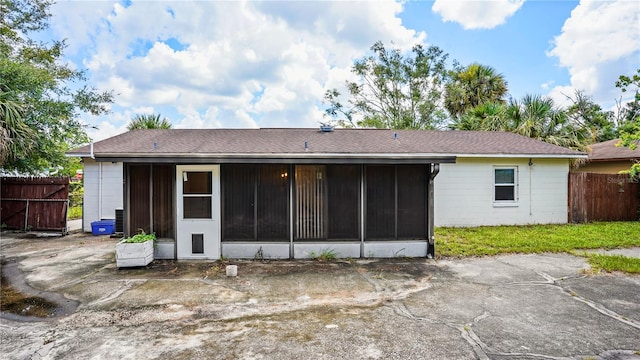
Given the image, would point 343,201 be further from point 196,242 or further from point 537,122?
point 537,122

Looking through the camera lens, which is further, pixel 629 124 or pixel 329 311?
pixel 629 124

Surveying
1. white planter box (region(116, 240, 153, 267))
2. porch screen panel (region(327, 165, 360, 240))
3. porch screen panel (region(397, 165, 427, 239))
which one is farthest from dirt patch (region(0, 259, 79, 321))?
porch screen panel (region(397, 165, 427, 239))

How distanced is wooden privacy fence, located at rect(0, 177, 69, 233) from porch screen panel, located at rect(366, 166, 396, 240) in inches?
367

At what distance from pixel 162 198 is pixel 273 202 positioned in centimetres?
235

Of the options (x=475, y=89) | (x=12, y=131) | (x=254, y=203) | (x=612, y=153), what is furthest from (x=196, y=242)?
(x=475, y=89)

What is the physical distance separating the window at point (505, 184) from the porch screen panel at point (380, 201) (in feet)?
17.6

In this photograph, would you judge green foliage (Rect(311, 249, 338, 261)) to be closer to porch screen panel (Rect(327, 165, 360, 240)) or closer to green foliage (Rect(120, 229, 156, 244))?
porch screen panel (Rect(327, 165, 360, 240))

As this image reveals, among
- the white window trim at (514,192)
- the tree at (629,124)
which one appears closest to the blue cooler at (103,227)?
the white window trim at (514,192)

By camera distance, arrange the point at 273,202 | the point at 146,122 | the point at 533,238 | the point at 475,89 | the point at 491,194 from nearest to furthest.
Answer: the point at 273,202
the point at 533,238
the point at 491,194
the point at 146,122
the point at 475,89

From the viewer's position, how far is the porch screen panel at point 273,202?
6.37m

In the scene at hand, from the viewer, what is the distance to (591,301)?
421 centimetres

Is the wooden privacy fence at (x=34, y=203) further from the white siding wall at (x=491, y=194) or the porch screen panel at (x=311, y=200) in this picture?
the white siding wall at (x=491, y=194)

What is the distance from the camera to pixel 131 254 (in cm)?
566

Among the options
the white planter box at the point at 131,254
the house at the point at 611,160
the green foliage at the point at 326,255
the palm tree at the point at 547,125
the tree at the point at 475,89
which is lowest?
the green foliage at the point at 326,255
